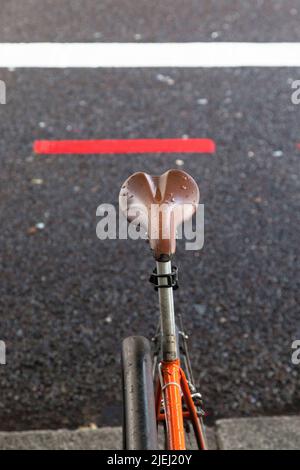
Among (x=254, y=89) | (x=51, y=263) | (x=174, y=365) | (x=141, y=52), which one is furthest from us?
(x=141, y=52)

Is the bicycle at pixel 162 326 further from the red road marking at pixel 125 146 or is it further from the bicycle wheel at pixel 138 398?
the red road marking at pixel 125 146

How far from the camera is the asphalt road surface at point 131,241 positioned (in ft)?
12.3

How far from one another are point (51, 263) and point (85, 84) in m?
2.23

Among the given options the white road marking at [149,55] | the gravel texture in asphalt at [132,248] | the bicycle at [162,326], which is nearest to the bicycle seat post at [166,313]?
the bicycle at [162,326]

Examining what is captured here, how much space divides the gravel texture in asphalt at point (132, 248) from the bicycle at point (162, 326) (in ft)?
4.44

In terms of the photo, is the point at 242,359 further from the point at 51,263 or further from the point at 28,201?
the point at 28,201

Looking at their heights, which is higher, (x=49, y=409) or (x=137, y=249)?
(x=137, y=249)

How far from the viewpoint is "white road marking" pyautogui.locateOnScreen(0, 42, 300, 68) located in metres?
6.27

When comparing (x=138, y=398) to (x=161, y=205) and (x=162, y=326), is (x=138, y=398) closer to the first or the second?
(x=162, y=326)

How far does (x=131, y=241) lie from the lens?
15.2 feet

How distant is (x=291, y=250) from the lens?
4559 mm

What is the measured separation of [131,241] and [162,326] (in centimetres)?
235
